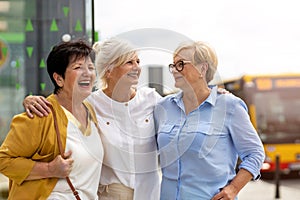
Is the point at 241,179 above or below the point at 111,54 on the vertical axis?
below

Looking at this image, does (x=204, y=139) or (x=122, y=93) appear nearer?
(x=204, y=139)

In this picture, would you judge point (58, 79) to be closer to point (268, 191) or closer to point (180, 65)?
point (180, 65)

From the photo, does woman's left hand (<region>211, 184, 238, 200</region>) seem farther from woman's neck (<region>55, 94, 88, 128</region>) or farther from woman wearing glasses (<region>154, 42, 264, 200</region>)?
woman's neck (<region>55, 94, 88, 128</region>)

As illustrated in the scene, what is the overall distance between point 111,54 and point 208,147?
2.11 feet

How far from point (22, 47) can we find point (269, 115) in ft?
25.8

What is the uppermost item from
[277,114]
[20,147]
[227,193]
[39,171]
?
[20,147]

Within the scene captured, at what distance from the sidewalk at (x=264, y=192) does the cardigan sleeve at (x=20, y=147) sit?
23.7ft

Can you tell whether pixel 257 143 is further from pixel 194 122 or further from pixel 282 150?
pixel 282 150

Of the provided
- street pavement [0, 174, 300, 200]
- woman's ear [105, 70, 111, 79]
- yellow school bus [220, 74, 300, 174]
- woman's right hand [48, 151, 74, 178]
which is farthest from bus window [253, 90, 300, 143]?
woman's right hand [48, 151, 74, 178]

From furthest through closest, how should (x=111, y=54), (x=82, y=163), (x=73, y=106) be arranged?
(x=111, y=54) → (x=73, y=106) → (x=82, y=163)

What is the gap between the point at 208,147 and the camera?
102 inches

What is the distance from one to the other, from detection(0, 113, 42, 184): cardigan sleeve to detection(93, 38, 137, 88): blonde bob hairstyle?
1.57 feet

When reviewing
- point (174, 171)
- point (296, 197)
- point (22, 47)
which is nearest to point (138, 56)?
point (174, 171)

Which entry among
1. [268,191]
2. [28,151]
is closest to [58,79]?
[28,151]
